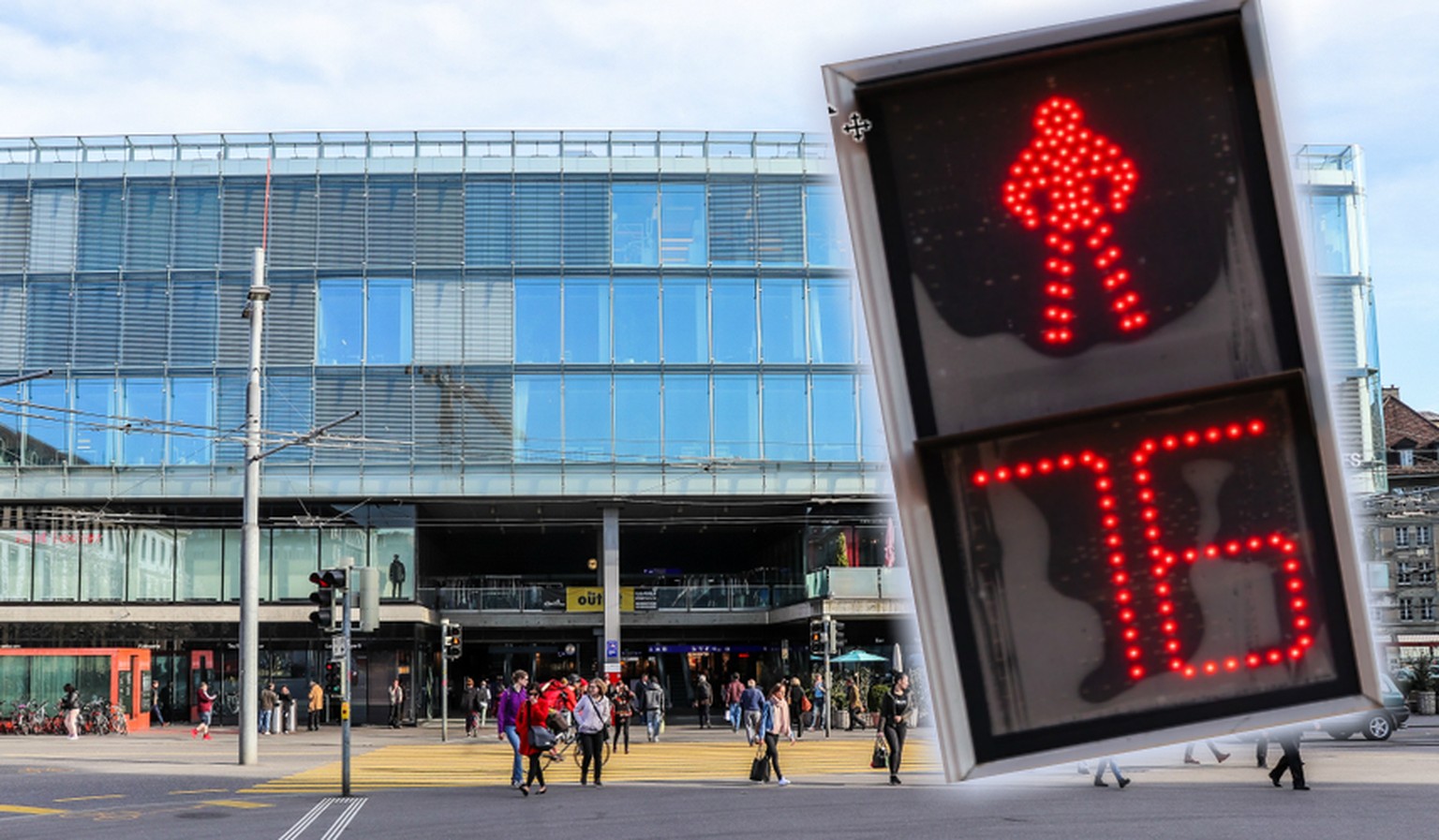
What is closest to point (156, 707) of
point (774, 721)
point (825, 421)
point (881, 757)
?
point (825, 421)

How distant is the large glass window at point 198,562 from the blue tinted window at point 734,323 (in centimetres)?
1687

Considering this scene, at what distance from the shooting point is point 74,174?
44.9 meters

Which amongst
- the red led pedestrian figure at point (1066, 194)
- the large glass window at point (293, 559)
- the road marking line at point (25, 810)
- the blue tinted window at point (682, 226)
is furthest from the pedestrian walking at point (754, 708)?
the red led pedestrian figure at point (1066, 194)

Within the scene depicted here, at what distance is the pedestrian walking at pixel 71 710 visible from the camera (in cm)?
3950

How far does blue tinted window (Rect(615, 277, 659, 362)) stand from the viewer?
4506cm

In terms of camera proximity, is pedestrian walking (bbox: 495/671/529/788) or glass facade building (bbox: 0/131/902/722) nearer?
pedestrian walking (bbox: 495/671/529/788)

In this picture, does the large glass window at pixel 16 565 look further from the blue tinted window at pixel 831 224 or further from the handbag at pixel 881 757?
the blue tinted window at pixel 831 224

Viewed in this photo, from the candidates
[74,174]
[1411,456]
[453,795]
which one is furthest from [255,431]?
[1411,456]

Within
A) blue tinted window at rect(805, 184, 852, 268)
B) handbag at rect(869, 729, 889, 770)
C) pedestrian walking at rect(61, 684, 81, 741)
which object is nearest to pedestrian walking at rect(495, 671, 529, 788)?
handbag at rect(869, 729, 889, 770)

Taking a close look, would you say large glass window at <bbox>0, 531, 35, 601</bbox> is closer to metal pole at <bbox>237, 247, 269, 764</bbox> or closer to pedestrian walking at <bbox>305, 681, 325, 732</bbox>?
pedestrian walking at <bbox>305, 681, 325, 732</bbox>

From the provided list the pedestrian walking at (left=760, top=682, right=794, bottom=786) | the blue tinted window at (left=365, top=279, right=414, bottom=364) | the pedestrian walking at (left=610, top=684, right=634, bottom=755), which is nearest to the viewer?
the pedestrian walking at (left=760, top=682, right=794, bottom=786)

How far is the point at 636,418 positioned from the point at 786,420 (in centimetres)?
449

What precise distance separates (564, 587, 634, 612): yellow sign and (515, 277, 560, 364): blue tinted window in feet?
29.4

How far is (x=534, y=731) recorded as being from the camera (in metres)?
21.0
